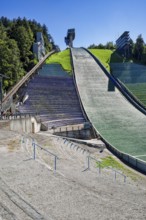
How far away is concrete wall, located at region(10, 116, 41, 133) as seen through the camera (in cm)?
2336

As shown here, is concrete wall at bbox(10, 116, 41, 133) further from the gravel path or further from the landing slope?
the gravel path

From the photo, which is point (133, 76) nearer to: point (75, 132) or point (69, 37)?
point (75, 132)

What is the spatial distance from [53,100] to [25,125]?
10005 millimetres

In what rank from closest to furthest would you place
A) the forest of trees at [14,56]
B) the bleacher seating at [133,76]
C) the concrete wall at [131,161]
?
1. the concrete wall at [131,161]
2. the forest of trees at [14,56]
3. the bleacher seating at [133,76]

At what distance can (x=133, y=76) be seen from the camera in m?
48.7

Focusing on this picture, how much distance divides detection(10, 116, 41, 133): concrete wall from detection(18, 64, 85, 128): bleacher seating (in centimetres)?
204

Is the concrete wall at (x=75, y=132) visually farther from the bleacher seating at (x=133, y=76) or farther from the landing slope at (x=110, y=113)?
the bleacher seating at (x=133, y=76)

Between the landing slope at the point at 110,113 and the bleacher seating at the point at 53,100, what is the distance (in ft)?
4.15

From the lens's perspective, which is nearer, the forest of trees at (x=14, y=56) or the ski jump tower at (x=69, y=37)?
the forest of trees at (x=14, y=56)

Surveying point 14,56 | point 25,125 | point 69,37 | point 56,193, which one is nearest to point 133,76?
point 14,56

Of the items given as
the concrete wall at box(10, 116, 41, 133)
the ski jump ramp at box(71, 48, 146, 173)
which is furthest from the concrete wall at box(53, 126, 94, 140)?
the concrete wall at box(10, 116, 41, 133)

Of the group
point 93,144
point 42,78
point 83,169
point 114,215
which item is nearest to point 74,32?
point 42,78

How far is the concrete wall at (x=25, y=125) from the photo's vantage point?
2336 centimetres

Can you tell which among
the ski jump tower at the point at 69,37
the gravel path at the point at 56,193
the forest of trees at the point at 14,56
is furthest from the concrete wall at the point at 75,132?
the ski jump tower at the point at 69,37
